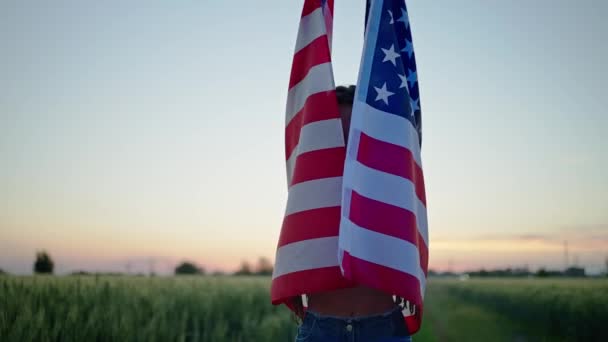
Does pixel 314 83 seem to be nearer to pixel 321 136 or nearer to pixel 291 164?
pixel 321 136

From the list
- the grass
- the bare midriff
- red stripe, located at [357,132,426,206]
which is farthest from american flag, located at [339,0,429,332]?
the grass

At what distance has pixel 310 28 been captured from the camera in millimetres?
3010

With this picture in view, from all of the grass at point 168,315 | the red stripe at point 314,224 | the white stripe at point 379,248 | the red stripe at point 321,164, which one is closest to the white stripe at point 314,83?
the red stripe at point 321,164

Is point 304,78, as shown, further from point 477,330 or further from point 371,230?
point 477,330

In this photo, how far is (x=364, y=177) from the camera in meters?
2.52

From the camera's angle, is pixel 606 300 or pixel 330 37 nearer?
pixel 330 37

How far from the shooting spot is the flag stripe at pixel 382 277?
2.36 metres

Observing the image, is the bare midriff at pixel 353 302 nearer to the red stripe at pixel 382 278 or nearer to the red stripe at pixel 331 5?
the red stripe at pixel 382 278

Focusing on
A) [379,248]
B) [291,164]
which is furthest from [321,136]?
[379,248]

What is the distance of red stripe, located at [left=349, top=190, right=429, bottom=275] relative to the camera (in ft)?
8.07

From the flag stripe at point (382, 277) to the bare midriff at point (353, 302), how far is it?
0.10 m

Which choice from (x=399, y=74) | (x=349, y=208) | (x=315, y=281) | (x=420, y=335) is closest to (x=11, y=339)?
(x=315, y=281)

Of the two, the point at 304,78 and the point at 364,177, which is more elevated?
the point at 304,78

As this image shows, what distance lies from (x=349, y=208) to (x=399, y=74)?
27.9 inches
